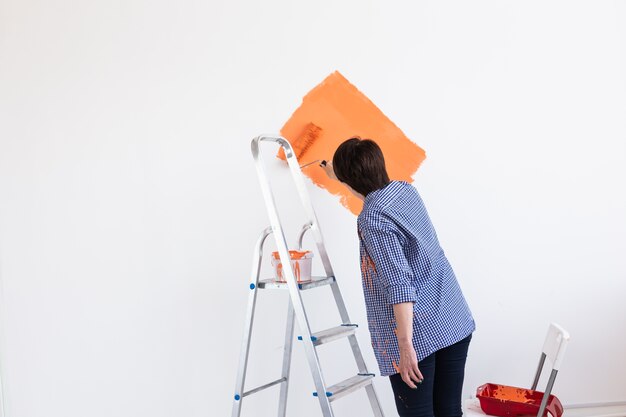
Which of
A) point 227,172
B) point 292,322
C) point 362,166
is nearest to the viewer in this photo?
point 362,166

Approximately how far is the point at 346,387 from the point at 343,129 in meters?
1.09

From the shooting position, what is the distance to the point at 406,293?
182 centimetres

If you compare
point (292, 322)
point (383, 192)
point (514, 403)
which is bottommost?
point (514, 403)

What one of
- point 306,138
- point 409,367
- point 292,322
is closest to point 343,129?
point 306,138

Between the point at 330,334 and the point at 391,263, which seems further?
the point at 330,334

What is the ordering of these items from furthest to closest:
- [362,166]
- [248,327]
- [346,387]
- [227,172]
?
[227,172]
[248,327]
[346,387]
[362,166]

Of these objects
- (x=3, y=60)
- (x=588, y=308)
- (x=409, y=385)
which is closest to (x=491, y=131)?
(x=588, y=308)

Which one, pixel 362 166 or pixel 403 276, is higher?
pixel 362 166

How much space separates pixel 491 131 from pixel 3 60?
79.1 inches

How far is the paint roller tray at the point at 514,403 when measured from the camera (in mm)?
2246

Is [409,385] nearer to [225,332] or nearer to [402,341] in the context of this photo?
[402,341]

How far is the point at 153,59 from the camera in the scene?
264cm

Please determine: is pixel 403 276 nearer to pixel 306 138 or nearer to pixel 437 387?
pixel 437 387

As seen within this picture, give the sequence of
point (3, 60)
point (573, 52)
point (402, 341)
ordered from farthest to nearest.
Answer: point (573, 52), point (3, 60), point (402, 341)
